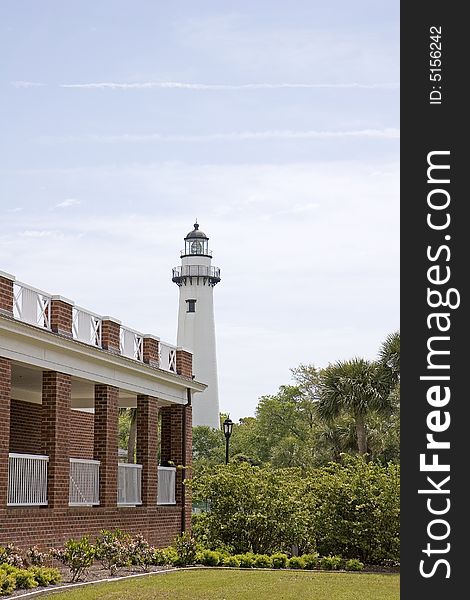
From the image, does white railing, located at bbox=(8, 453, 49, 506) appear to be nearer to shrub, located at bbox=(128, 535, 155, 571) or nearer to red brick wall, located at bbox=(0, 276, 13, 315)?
shrub, located at bbox=(128, 535, 155, 571)

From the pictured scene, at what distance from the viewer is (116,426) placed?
990 inches

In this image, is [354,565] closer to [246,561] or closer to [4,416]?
[246,561]

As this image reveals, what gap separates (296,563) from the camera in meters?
22.3

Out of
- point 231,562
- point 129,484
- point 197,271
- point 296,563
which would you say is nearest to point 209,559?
point 231,562

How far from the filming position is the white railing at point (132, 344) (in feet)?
85.3

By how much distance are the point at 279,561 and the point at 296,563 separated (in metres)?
0.37

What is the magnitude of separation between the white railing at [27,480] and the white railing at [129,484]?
4126 mm

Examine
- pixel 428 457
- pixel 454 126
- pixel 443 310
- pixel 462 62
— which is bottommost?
pixel 428 457

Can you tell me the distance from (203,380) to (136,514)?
130 ft

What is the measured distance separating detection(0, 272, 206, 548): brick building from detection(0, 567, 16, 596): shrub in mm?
3604

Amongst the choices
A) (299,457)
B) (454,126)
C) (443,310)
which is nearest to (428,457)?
(443,310)

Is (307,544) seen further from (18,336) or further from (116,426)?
(18,336)

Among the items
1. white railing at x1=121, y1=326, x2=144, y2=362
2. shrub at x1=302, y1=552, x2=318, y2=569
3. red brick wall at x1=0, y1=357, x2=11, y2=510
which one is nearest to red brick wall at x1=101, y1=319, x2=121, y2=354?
white railing at x1=121, y1=326, x2=144, y2=362

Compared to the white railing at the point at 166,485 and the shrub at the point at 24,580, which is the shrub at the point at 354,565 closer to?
the white railing at the point at 166,485
